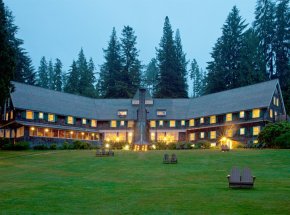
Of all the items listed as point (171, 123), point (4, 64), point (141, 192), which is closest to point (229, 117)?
point (171, 123)

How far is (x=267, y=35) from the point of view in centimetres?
8325

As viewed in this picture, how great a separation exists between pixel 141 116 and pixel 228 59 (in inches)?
1415

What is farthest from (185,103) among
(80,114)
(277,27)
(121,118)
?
(277,27)

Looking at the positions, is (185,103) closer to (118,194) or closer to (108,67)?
(108,67)

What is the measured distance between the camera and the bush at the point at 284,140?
153ft

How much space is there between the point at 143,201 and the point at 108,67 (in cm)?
8385

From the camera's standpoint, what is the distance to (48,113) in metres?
67.8

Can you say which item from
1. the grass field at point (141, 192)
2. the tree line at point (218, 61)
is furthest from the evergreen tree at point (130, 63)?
the grass field at point (141, 192)

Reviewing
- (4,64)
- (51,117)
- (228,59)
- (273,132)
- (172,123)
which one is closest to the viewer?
(4,64)

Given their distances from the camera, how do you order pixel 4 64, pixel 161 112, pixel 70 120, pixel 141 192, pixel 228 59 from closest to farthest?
pixel 141 192, pixel 4 64, pixel 70 120, pixel 161 112, pixel 228 59

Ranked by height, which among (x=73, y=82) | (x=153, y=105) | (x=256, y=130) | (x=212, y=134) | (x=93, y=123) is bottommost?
(x=212, y=134)

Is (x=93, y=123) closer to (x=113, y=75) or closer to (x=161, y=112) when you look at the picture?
(x=161, y=112)

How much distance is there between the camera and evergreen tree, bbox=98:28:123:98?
→ 91.9m

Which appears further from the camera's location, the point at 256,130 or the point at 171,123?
the point at 171,123
